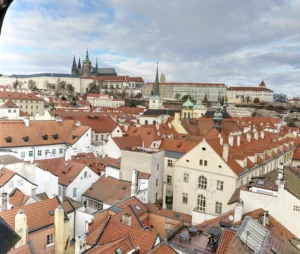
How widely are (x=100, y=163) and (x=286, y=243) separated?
1881 cm

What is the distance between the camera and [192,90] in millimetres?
154875

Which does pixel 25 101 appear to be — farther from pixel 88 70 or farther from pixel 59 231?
pixel 88 70

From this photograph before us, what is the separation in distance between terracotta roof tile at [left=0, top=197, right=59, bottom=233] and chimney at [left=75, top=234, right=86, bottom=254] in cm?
280

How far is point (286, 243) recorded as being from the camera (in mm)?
13242

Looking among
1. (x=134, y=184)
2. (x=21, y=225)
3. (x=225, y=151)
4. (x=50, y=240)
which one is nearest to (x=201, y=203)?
(x=225, y=151)

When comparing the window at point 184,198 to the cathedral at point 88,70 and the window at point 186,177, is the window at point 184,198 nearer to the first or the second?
the window at point 186,177

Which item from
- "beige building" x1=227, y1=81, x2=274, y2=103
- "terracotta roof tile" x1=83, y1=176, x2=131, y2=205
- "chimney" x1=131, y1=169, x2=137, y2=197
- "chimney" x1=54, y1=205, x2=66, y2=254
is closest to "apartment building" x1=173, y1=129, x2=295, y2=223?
"terracotta roof tile" x1=83, y1=176, x2=131, y2=205

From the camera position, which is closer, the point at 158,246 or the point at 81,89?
the point at 158,246

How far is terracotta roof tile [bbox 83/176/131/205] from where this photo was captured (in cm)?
2172

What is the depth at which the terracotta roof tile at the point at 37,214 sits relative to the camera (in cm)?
1388

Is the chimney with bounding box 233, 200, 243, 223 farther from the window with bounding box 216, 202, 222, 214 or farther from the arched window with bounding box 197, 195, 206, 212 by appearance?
the arched window with bounding box 197, 195, 206, 212

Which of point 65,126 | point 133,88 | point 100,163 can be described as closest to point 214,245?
point 100,163

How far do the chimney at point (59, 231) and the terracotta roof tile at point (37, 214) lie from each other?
0.65 m

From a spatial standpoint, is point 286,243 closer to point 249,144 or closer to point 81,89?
point 249,144
